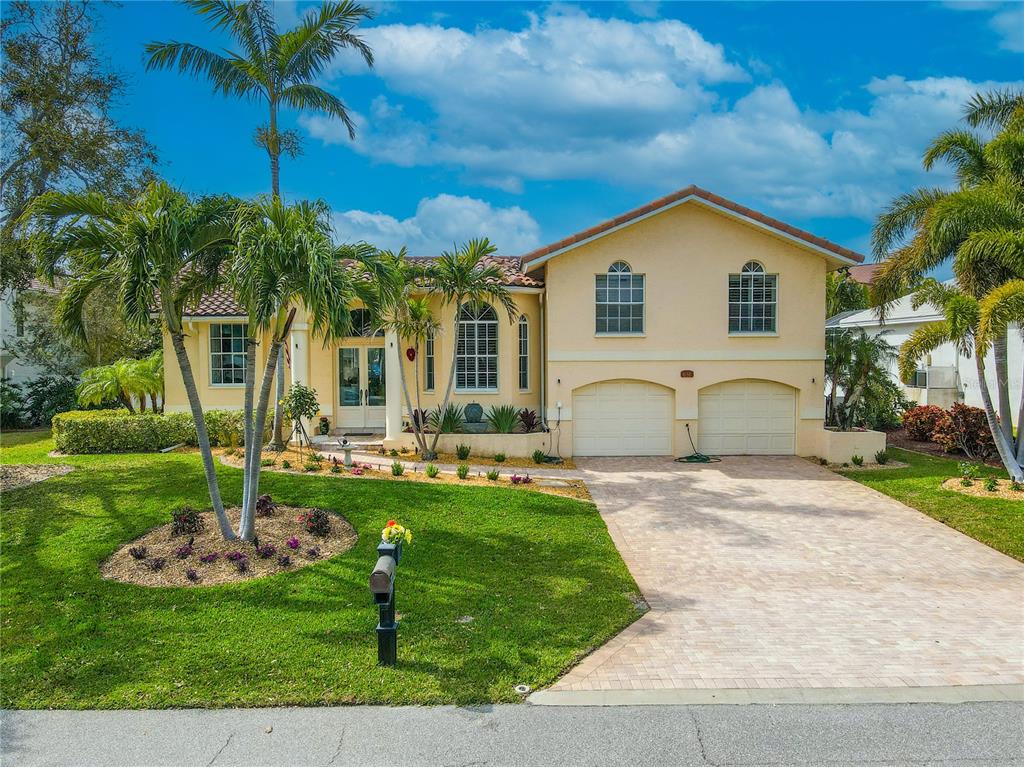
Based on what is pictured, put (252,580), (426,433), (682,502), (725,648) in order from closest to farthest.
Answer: (725,648) → (252,580) → (682,502) → (426,433)

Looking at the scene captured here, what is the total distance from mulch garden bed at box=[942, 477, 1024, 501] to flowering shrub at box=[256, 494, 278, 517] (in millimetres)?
12852

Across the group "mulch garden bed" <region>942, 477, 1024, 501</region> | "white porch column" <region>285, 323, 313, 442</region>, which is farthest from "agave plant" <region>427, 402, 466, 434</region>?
"mulch garden bed" <region>942, 477, 1024, 501</region>

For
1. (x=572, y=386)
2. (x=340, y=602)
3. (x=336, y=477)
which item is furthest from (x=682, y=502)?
(x=340, y=602)

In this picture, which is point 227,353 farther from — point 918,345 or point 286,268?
point 918,345

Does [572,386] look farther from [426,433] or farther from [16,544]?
[16,544]

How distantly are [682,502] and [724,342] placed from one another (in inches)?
247

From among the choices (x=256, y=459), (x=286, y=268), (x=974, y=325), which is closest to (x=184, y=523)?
(x=256, y=459)

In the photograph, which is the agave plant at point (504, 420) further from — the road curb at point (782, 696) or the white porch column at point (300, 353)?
the road curb at point (782, 696)

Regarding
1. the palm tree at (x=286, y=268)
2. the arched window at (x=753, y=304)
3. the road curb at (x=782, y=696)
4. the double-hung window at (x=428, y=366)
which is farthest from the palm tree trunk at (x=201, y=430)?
the arched window at (x=753, y=304)

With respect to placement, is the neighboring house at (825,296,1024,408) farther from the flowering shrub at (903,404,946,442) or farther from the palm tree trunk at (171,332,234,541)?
the palm tree trunk at (171,332,234,541)

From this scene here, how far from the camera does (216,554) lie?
869 centimetres

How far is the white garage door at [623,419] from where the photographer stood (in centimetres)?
1816

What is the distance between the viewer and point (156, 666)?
6199 mm

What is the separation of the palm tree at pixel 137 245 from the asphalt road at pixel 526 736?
402cm
